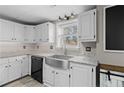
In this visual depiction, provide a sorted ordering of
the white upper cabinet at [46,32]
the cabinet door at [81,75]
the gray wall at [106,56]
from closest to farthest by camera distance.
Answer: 1. the gray wall at [106,56]
2. the cabinet door at [81,75]
3. the white upper cabinet at [46,32]

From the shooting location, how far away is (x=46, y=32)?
3316 mm

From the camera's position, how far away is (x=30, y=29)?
380cm

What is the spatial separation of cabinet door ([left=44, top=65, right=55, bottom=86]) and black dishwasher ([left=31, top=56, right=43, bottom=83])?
22cm

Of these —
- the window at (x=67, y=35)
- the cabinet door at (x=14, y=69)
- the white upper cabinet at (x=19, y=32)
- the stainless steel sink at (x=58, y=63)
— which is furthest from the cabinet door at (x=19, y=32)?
the stainless steel sink at (x=58, y=63)

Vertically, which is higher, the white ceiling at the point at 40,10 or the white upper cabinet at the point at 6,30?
the white ceiling at the point at 40,10

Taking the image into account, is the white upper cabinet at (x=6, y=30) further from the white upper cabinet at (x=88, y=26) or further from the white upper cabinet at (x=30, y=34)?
the white upper cabinet at (x=88, y=26)

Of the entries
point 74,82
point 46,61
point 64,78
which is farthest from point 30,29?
point 74,82

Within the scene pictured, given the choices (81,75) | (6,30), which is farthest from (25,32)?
(81,75)

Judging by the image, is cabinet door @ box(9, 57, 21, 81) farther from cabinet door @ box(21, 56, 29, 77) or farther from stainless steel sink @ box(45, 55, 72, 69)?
stainless steel sink @ box(45, 55, 72, 69)

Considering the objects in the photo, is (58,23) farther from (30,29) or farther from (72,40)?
(30,29)

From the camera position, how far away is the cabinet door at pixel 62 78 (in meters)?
2.17

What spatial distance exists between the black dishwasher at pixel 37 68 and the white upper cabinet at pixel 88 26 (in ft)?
4.76

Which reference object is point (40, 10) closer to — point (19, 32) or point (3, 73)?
point (19, 32)

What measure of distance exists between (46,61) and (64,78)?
753 millimetres
